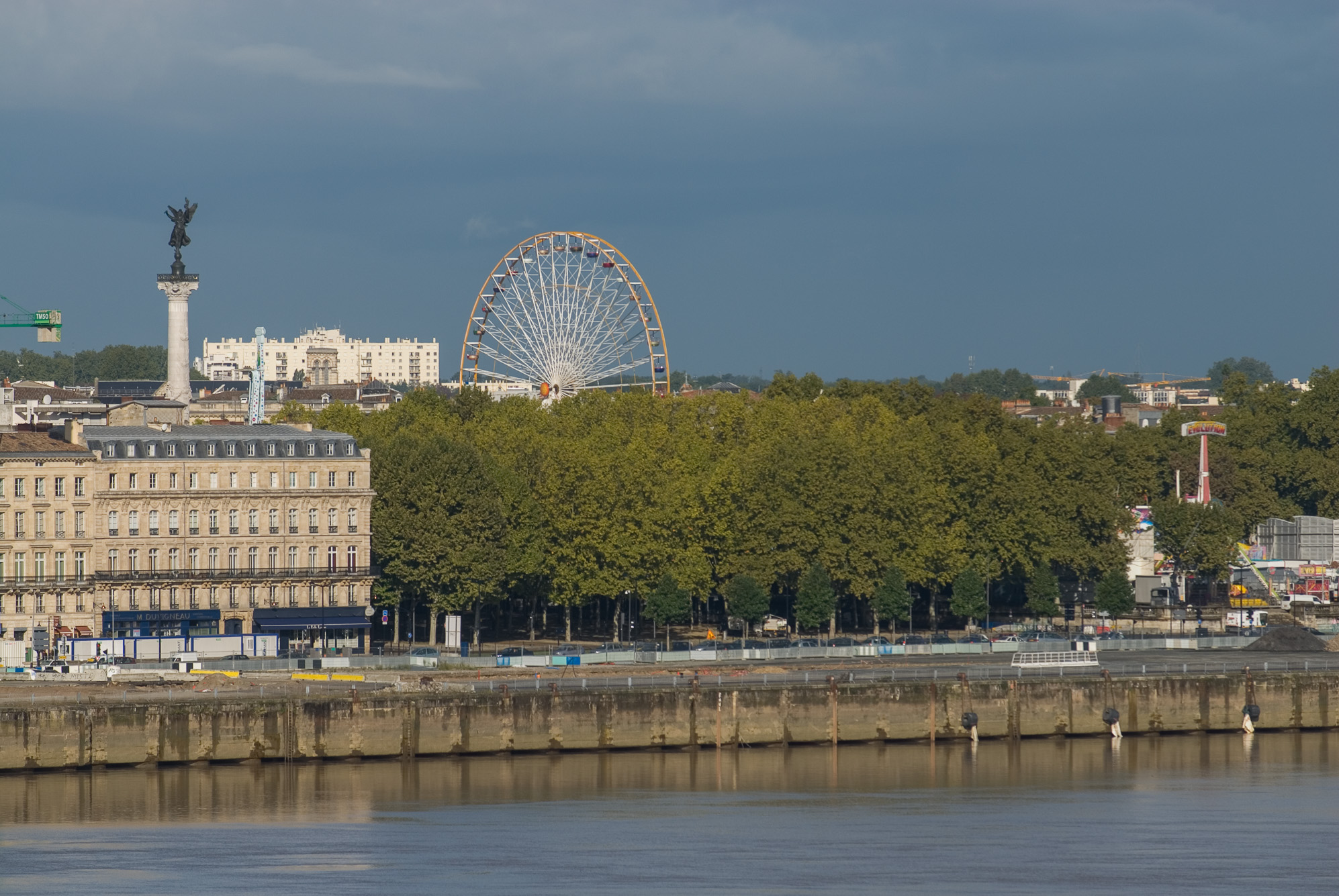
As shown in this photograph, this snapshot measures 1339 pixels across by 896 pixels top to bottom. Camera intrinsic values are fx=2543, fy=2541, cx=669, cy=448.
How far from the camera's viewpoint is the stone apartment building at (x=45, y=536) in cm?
11462

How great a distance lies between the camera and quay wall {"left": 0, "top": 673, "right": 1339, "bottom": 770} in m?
88.9

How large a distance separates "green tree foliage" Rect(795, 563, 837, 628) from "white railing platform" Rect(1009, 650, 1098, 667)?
17.0 meters

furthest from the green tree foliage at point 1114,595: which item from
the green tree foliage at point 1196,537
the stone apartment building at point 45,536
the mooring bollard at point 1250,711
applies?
the stone apartment building at point 45,536

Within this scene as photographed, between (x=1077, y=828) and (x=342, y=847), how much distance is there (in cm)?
2249

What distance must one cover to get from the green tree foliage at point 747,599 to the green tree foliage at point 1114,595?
2255 cm

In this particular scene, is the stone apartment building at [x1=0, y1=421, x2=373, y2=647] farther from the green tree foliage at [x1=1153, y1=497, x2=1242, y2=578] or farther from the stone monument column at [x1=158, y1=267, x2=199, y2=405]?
the green tree foliage at [x1=1153, y1=497, x2=1242, y2=578]

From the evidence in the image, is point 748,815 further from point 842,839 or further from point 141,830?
point 141,830

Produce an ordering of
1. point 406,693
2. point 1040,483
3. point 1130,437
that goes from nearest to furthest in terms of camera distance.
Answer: point 406,693
point 1040,483
point 1130,437

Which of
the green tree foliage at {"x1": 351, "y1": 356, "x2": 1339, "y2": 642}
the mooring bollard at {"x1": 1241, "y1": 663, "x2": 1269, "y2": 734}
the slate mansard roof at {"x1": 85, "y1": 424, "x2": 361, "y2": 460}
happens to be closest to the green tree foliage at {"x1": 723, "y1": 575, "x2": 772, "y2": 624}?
the green tree foliage at {"x1": 351, "y1": 356, "x2": 1339, "y2": 642}

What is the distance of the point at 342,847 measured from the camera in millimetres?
74875

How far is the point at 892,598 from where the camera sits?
415 ft

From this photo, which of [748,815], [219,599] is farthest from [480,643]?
[748,815]

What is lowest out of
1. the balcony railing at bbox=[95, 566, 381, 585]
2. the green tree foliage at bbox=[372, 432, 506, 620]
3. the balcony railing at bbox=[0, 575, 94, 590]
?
the balcony railing at bbox=[0, 575, 94, 590]

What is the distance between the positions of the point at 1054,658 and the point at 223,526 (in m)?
39.4
